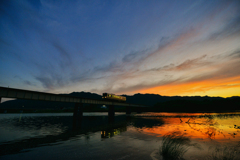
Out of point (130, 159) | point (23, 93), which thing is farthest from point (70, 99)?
point (130, 159)

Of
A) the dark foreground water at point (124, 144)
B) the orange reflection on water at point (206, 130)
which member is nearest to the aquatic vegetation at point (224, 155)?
the dark foreground water at point (124, 144)

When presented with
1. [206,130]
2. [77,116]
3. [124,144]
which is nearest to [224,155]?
[124,144]

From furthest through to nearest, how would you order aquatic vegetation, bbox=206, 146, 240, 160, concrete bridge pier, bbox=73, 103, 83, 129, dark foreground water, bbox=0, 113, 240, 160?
concrete bridge pier, bbox=73, 103, 83, 129
dark foreground water, bbox=0, 113, 240, 160
aquatic vegetation, bbox=206, 146, 240, 160

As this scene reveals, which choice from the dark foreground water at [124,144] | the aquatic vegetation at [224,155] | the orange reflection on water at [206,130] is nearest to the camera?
the aquatic vegetation at [224,155]

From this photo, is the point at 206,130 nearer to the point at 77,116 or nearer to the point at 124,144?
the point at 124,144

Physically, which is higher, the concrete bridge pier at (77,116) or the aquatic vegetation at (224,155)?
the concrete bridge pier at (77,116)

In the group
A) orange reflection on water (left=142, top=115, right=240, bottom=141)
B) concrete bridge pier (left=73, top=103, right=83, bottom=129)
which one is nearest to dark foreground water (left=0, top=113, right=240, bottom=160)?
orange reflection on water (left=142, top=115, right=240, bottom=141)

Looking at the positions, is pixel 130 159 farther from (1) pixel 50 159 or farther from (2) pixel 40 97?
(2) pixel 40 97

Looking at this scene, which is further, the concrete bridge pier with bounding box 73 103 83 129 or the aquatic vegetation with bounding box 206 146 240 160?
the concrete bridge pier with bounding box 73 103 83 129

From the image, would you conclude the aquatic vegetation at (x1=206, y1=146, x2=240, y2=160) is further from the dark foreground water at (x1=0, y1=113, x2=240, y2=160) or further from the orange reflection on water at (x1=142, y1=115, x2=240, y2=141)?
the orange reflection on water at (x1=142, y1=115, x2=240, y2=141)

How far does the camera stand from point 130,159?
9.49 m

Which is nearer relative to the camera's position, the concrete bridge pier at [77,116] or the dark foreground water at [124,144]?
the dark foreground water at [124,144]

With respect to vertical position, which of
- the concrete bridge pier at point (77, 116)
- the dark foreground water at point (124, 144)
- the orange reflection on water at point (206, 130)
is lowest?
the orange reflection on water at point (206, 130)

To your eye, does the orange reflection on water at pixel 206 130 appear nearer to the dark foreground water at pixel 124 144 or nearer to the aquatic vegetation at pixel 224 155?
the dark foreground water at pixel 124 144
